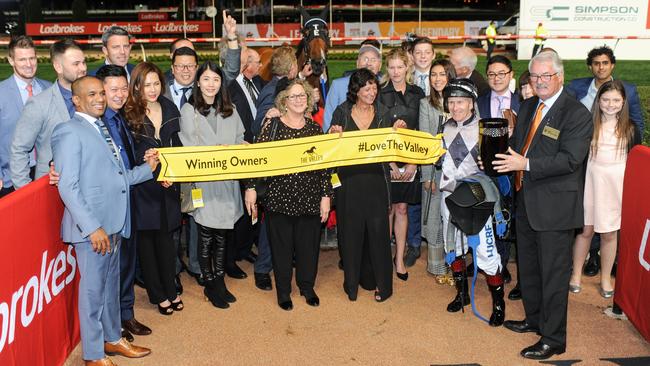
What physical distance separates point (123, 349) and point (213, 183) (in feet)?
5.46

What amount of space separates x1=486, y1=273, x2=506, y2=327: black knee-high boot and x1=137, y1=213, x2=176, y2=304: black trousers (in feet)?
9.48

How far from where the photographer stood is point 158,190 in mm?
5672

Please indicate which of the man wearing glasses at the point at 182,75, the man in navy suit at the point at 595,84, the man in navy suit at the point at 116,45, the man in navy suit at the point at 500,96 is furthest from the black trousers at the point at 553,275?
the man in navy suit at the point at 116,45

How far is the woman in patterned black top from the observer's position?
589 centimetres

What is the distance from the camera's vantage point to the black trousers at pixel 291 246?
6.09 m

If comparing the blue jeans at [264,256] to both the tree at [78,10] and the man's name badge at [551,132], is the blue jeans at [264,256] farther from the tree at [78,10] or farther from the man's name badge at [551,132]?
the tree at [78,10]

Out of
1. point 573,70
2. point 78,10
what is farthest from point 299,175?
point 78,10

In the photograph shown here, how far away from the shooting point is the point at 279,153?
579cm

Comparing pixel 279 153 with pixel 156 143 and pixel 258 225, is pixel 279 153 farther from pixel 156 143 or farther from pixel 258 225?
pixel 258 225


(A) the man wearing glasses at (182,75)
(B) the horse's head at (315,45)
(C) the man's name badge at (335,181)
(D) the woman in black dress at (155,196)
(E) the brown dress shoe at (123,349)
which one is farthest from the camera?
(B) the horse's head at (315,45)

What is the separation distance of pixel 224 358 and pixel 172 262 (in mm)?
1271

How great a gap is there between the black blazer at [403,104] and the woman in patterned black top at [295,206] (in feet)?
3.18

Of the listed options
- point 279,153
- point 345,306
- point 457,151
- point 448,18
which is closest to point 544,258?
point 457,151

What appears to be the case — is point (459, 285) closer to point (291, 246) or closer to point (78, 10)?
point (291, 246)
